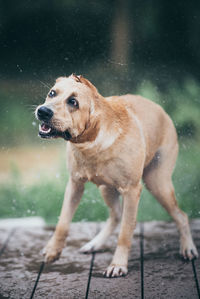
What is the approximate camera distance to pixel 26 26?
125 inches

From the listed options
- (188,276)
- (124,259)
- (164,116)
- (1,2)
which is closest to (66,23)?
(1,2)

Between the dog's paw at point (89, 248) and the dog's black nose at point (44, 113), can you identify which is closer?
the dog's black nose at point (44, 113)

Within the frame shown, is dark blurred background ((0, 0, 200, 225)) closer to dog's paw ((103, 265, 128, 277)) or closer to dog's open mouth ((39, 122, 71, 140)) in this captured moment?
dog's open mouth ((39, 122, 71, 140))

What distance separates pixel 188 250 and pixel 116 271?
535 mm

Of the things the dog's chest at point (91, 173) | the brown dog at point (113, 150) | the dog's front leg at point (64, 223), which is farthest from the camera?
the dog's front leg at point (64, 223)

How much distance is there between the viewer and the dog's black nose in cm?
226

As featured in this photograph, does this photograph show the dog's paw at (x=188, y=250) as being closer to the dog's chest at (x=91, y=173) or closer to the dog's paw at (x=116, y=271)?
the dog's paw at (x=116, y=271)

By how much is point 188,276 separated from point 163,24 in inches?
64.6

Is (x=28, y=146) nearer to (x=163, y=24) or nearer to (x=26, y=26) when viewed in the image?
(x=26, y=26)

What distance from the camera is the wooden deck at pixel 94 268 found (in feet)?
8.39

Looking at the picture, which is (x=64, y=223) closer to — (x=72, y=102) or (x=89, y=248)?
(x=89, y=248)

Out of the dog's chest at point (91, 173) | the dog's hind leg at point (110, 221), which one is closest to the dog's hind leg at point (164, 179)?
the dog's hind leg at point (110, 221)

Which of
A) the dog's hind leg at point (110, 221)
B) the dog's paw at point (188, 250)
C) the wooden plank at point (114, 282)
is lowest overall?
the wooden plank at point (114, 282)

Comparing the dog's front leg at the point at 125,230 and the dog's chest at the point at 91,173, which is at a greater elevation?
the dog's chest at the point at 91,173
